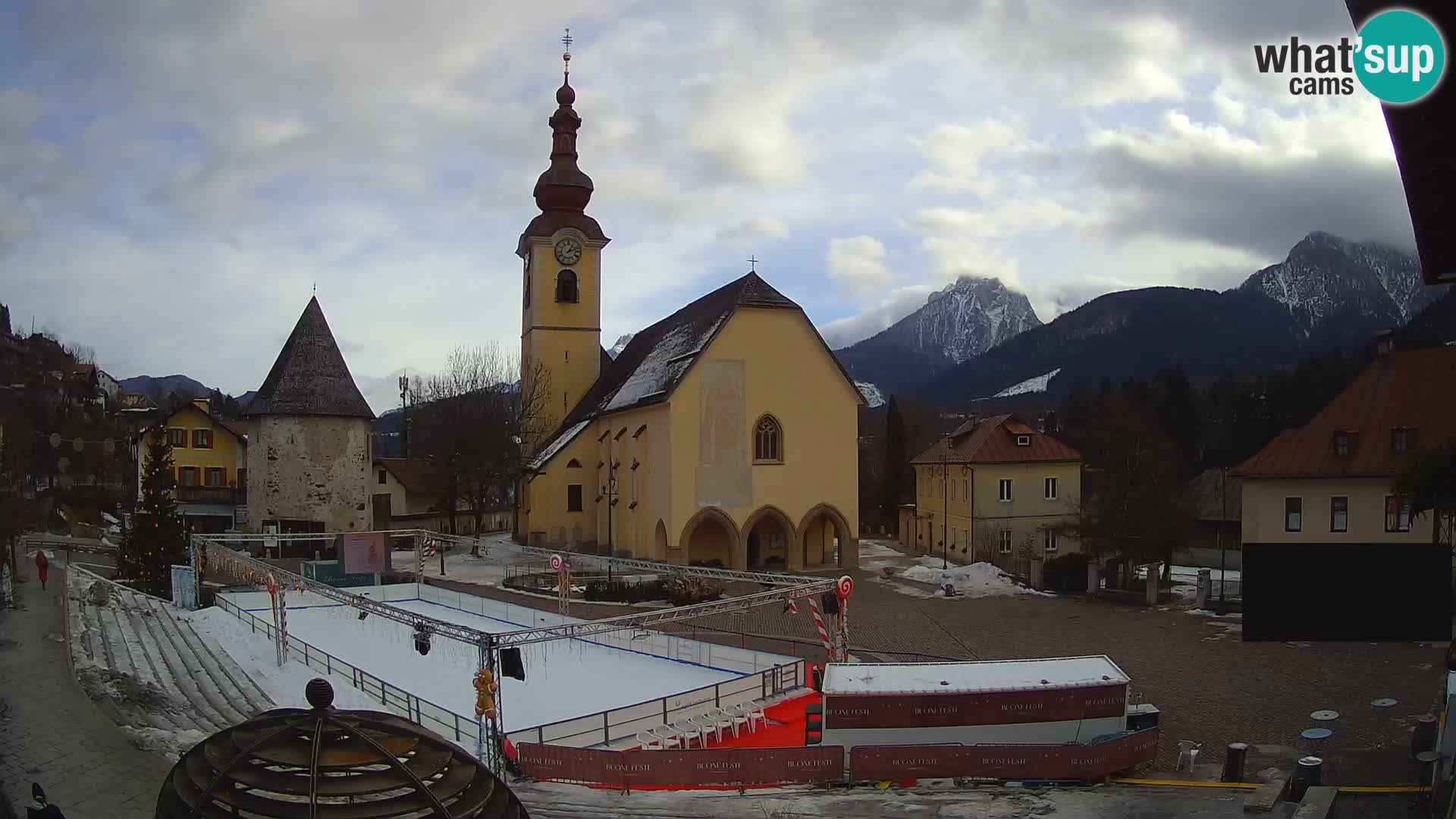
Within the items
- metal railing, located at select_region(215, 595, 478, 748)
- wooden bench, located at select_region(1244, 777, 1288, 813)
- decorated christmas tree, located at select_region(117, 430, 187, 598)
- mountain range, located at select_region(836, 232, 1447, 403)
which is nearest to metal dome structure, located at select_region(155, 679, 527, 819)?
wooden bench, located at select_region(1244, 777, 1288, 813)

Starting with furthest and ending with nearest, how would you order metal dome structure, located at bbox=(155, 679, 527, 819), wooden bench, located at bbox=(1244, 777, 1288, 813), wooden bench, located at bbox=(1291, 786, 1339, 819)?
wooden bench, located at bbox=(1244, 777, 1288, 813) → wooden bench, located at bbox=(1291, 786, 1339, 819) → metal dome structure, located at bbox=(155, 679, 527, 819)

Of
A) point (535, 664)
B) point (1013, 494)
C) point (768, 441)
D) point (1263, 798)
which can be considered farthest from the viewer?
point (1013, 494)

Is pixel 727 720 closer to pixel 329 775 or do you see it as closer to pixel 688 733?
pixel 688 733

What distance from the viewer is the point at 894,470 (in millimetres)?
61781

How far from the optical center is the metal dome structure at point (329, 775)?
10.9ft

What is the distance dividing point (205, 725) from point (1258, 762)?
1489 centimetres

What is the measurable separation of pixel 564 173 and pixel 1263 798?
150 feet

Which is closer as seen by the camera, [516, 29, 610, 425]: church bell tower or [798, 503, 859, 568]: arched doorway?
[798, 503, 859, 568]: arched doorway

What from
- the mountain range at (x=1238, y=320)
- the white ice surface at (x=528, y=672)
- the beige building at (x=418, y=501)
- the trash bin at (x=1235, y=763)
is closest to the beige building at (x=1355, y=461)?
the trash bin at (x=1235, y=763)

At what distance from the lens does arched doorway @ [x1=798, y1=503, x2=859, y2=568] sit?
120ft

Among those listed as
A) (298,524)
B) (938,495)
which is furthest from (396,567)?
(938,495)

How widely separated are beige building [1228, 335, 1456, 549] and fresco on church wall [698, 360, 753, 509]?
16.1 meters

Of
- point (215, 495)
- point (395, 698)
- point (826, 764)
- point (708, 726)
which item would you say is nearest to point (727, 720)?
point (708, 726)

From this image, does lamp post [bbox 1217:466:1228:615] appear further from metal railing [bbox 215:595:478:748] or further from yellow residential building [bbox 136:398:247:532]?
yellow residential building [bbox 136:398:247:532]
